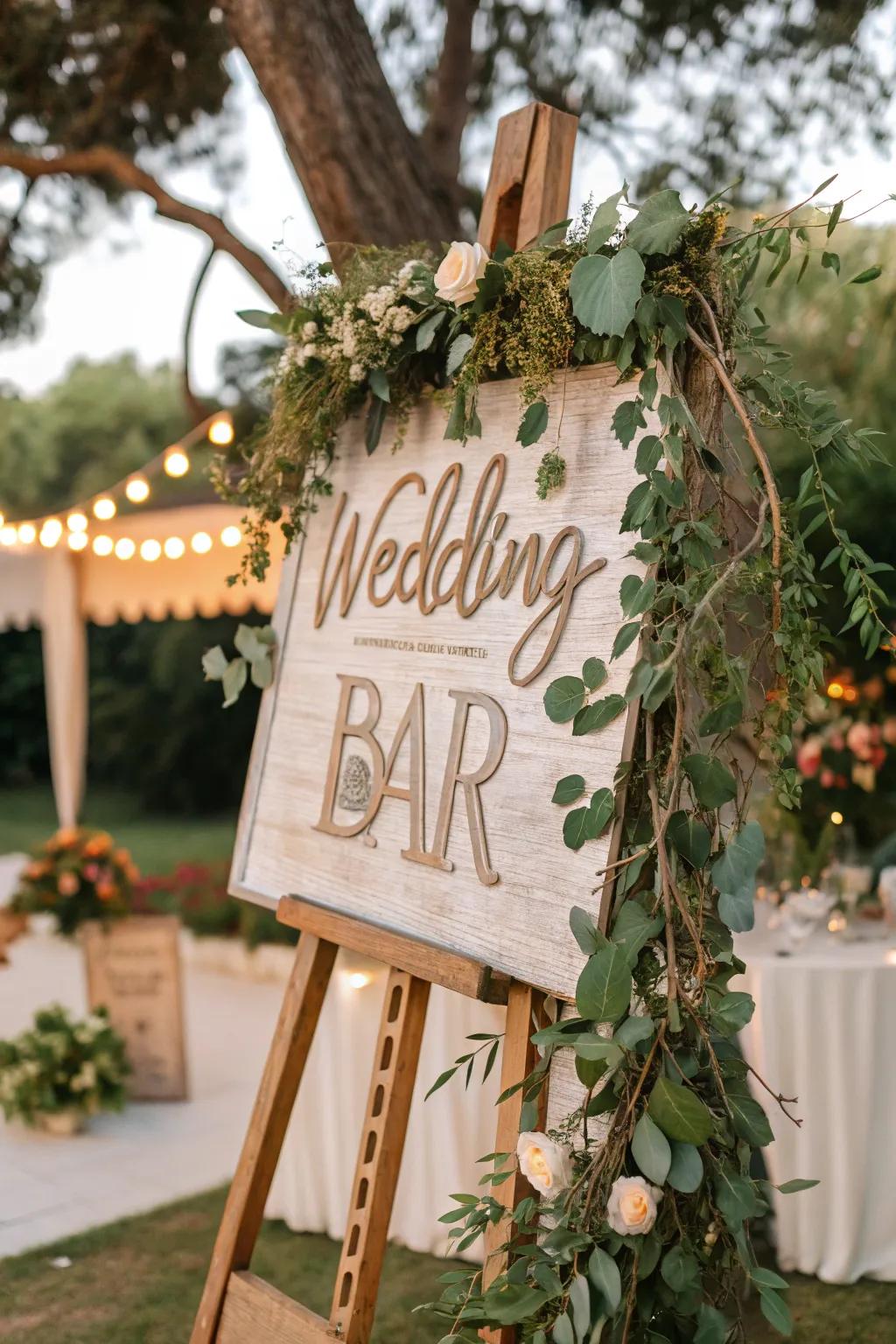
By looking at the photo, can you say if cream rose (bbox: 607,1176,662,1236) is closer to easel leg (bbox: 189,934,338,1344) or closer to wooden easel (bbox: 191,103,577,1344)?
wooden easel (bbox: 191,103,577,1344)

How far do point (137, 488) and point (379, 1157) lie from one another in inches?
134

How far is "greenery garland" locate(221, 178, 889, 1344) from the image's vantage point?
132cm

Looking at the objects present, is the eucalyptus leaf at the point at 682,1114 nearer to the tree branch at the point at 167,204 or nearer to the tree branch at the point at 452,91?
the tree branch at the point at 167,204

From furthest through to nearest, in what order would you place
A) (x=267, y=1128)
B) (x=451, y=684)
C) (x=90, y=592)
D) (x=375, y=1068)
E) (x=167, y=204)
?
(x=90, y=592), (x=167, y=204), (x=267, y=1128), (x=375, y=1068), (x=451, y=684)

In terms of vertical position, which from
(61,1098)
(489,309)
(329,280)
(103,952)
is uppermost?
(329,280)

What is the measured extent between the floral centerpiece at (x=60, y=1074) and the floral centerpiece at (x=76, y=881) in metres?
0.42

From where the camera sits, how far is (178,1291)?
2.77m

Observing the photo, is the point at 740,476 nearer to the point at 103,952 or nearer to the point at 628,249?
the point at 628,249

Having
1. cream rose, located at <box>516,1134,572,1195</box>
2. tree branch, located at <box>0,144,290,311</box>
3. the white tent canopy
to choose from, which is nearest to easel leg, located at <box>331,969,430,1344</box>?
cream rose, located at <box>516,1134,572,1195</box>

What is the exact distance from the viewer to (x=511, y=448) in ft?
5.41

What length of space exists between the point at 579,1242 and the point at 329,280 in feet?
4.78

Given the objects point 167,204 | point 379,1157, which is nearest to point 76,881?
point 167,204

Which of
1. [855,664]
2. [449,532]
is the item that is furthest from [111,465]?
[449,532]

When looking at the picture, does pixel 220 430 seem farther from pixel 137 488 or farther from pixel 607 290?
pixel 607 290
